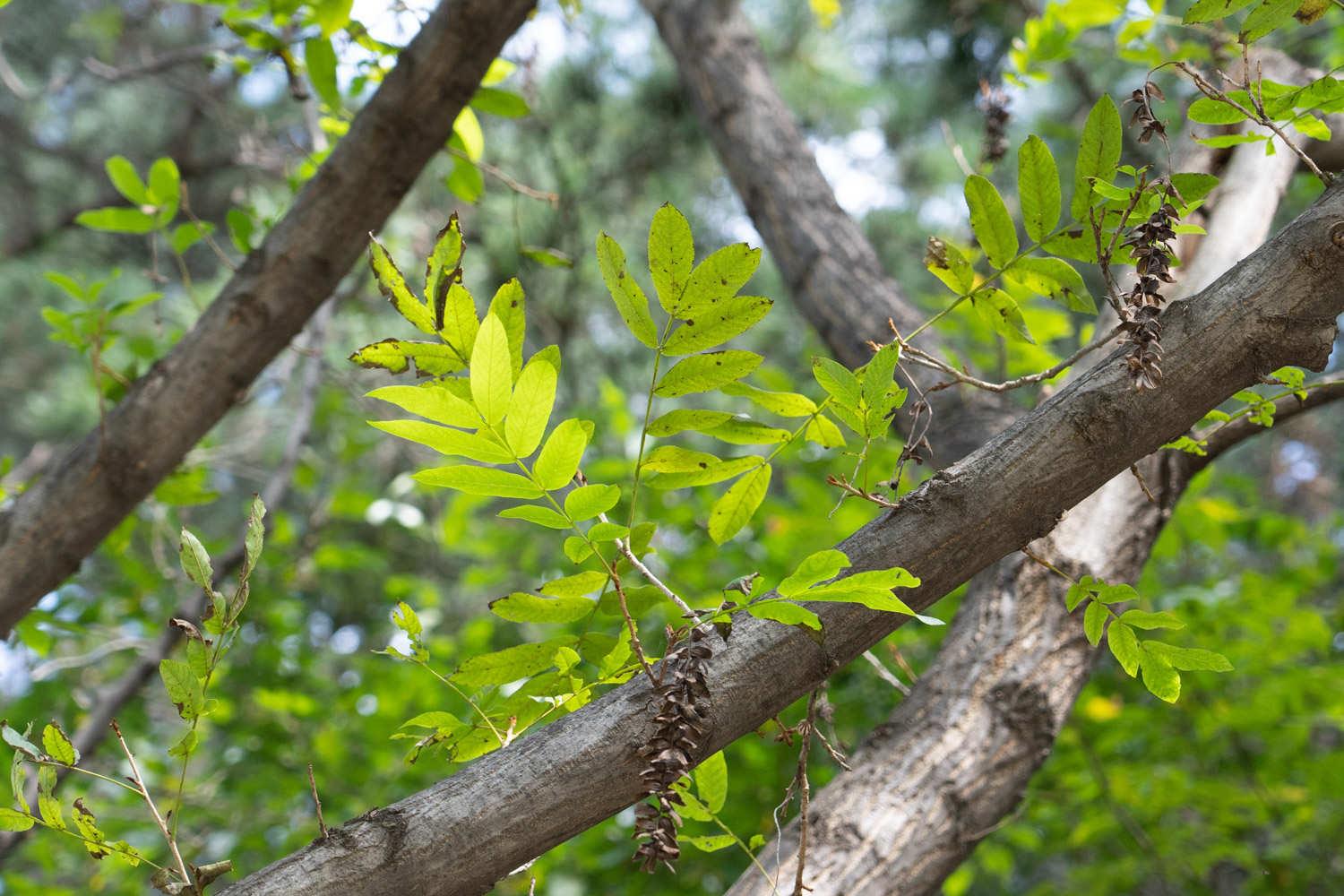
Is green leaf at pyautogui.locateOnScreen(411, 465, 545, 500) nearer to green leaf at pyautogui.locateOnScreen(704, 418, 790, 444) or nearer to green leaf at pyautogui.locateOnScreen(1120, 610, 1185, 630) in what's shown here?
green leaf at pyautogui.locateOnScreen(704, 418, 790, 444)

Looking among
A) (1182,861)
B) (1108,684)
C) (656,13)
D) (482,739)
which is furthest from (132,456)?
(1182,861)

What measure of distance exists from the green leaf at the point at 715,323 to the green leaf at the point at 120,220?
99cm

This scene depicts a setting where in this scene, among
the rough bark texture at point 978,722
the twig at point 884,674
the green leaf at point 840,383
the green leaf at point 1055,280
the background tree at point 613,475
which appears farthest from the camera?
the background tree at point 613,475

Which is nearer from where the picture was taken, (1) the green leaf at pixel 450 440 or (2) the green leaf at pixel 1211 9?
(1) the green leaf at pixel 450 440

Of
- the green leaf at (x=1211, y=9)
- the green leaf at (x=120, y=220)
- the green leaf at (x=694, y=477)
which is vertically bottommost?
the green leaf at (x=694, y=477)

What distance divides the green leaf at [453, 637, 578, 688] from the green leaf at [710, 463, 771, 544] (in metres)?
0.15

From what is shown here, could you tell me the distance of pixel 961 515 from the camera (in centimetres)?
62

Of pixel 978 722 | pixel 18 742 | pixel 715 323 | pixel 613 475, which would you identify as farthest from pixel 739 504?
pixel 613 475

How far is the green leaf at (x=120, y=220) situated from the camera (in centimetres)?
132

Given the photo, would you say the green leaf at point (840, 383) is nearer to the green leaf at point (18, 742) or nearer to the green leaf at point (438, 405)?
the green leaf at point (438, 405)

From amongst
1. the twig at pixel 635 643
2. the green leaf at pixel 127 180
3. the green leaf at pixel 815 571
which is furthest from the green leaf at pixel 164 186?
the green leaf at pixel 815 571

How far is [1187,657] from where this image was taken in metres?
0.67

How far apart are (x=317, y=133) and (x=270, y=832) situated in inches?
65.6

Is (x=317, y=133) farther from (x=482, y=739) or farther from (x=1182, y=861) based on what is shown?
(x=1182, y=861)
